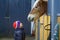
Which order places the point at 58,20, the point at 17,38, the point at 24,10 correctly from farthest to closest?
the point at 24,10, the point at 17,38, the point at 58,20

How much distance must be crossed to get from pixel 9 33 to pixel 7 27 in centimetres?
41

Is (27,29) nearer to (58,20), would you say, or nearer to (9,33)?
(9,33)

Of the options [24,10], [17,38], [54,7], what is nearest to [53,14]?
[54,7]

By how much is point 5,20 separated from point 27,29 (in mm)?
Answer: 1470

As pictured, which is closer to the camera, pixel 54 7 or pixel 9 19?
pixel 54 7

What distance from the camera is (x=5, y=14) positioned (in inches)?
620

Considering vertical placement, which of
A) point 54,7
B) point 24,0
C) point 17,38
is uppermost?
point 24,0

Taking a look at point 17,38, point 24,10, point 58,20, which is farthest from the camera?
point 24,10

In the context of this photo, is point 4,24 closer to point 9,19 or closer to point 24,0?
point 9,19

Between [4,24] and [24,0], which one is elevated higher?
[24,0]

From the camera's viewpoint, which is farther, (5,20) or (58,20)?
(5,20)

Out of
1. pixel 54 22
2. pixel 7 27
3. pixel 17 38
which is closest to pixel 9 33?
pixel 7 27

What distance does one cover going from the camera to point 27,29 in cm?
1556

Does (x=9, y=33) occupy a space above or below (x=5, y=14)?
below
